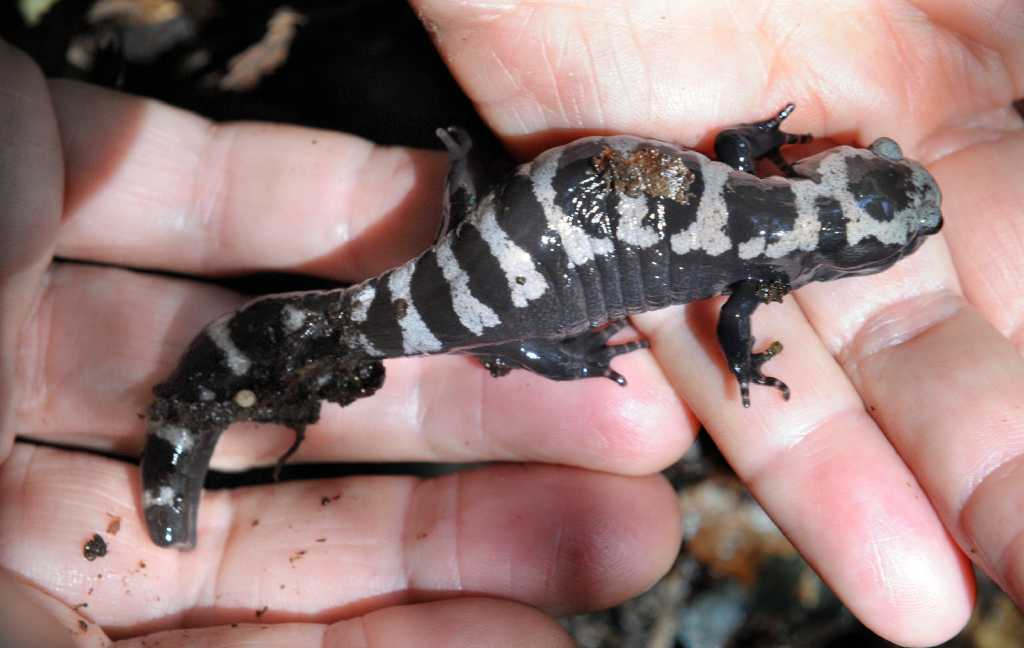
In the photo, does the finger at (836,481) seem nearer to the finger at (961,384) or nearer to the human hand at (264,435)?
the finger at (961,384)

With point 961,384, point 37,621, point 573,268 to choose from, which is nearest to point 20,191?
point 37,621

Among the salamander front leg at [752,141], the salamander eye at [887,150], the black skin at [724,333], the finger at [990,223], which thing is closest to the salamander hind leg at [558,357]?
the black skin at [724,333]

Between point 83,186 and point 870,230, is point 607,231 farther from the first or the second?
point 83,186

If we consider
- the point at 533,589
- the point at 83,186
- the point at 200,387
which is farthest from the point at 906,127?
the point at 83,186

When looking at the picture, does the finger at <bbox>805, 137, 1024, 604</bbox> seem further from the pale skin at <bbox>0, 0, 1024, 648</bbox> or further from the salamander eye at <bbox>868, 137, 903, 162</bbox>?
the salamander eye at <bbox>868, 137, 903, 162</bbox>

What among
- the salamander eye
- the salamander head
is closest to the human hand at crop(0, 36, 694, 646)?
the salamander head

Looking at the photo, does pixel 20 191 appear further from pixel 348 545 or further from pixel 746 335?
pixel 746 335
